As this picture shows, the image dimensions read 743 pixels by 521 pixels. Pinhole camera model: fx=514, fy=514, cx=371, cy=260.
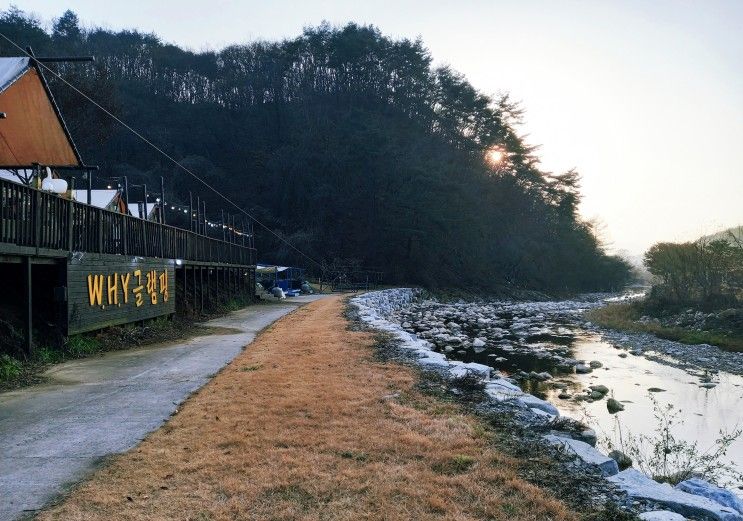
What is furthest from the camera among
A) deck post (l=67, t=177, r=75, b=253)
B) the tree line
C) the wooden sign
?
the tree line

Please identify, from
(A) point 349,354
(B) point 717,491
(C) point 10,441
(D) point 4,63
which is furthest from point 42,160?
(B) point 717,491

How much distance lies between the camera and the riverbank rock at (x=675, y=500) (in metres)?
3.33

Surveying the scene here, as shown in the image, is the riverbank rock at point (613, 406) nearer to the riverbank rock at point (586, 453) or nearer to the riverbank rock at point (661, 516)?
the riverbank rock at point (586, 453)

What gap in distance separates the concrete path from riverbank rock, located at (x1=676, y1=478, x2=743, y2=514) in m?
4.69

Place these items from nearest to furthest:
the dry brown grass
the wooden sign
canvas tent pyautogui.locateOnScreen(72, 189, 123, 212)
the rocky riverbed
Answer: the dry brown grass → the rocky riverbed → the wooden sign → canvas tent pyautogui.locateOnScreen(72, 189, 123, 212)

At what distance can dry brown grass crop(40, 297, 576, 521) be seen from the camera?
128 inches

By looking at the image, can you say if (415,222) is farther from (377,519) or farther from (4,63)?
(377,519)

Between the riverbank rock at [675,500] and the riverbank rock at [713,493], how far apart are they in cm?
43

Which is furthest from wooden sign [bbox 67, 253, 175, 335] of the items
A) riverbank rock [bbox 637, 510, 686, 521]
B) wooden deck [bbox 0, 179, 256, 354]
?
riverbank rock [bbox 637, 510, 686, 521]

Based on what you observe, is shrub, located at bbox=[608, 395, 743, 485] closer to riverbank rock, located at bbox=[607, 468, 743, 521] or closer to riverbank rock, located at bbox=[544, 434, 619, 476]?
riverbank rock, located at bbox=[544, 434, 619, 476]

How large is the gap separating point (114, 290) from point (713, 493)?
11652 mm

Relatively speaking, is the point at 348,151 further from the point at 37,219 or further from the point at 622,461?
the point at 622,461

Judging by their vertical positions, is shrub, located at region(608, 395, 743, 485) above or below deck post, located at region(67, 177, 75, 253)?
below

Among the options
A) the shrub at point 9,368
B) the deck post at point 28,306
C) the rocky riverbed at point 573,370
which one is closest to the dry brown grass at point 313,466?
the rocky riverbed at point 573,370
